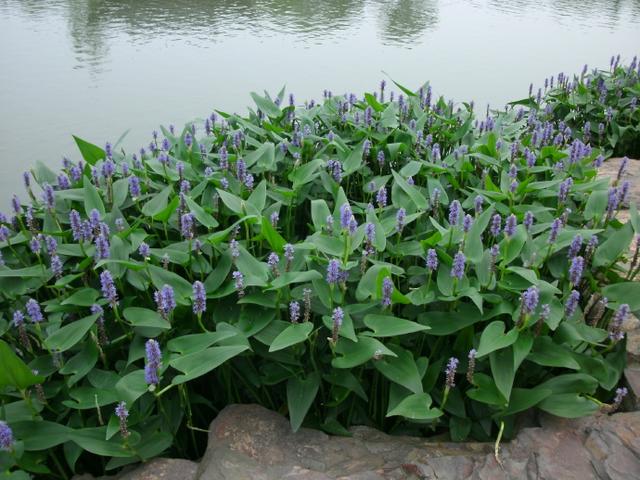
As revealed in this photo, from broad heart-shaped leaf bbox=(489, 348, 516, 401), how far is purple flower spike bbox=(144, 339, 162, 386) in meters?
0.90

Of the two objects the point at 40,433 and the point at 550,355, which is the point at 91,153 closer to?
the point at 40,433

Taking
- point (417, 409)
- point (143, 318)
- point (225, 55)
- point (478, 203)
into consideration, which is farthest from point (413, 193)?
point (225, 55)

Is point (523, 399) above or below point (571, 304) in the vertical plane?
below

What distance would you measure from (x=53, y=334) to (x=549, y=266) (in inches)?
60.3

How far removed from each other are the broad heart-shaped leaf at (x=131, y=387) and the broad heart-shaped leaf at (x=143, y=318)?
13cm

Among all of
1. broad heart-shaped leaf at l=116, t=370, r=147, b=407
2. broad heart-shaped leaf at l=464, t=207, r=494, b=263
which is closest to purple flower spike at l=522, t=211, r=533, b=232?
broad heart-shaped leaf at l=464, t=207, r=494, b=263

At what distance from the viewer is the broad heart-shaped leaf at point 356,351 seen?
5.47ft

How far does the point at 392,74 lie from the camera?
23.7ft

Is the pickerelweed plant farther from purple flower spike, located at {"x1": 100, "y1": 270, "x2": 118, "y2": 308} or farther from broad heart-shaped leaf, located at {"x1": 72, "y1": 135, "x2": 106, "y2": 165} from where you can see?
broad heart-shaped leaf, located at {"x1": 72, "y1": 135, "x2": 106, "y2": 165}

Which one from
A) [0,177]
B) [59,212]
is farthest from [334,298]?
[0,177]

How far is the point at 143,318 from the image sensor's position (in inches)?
68.0

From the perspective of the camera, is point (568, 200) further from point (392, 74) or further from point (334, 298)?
point (392, 74)

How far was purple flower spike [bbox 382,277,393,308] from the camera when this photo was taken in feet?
5.58

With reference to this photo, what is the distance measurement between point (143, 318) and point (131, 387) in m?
0.20
